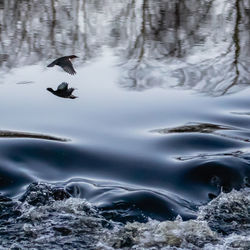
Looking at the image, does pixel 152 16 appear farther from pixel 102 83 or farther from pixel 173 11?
pixel 102 83

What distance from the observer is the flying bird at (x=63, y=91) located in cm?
741

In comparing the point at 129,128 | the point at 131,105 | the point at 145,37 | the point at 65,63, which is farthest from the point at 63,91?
the point at 145,37

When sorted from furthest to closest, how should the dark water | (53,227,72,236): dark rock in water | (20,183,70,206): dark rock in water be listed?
(20,183,70,206): dark rock in water < the dark water < (53,227,72,236): dark rock in water

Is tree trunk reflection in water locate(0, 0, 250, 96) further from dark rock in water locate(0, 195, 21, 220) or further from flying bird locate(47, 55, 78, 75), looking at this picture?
dark rock in water locate(0, 195, 21, 220)

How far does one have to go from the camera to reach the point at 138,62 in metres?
8.55

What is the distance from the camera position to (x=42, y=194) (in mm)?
4699

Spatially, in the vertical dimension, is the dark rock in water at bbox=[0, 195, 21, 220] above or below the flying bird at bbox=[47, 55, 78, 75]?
below

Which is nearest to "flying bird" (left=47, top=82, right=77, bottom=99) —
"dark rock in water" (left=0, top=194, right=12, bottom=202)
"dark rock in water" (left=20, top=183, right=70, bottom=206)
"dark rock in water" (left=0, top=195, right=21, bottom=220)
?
"dark rock in water" (left=20, top=183, right=70, bottom=206)

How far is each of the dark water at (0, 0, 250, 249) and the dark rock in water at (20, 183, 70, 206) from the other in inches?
1.1

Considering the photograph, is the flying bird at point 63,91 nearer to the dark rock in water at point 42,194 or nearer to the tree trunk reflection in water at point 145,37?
the tree trunk reflection in water at point 145,37

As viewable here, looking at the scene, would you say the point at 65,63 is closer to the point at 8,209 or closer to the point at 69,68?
the point at 69,68

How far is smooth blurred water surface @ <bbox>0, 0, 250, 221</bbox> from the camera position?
201 inches

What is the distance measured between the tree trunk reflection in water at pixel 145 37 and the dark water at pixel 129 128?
A: 3 cm

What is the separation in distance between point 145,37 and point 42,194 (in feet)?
18.2
